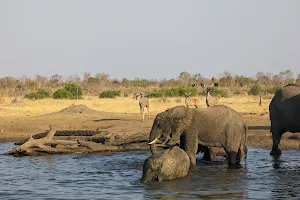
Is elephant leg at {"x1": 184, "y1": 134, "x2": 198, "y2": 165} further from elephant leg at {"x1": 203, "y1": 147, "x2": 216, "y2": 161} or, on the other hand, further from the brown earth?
the brown earth

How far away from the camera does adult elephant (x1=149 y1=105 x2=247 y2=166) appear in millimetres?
12977

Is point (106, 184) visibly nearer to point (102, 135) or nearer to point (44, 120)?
point (102, 135)

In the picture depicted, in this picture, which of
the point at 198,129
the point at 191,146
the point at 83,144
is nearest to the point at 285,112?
the point at 198,129

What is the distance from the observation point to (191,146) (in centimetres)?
1295

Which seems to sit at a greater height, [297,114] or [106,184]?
[297,114]

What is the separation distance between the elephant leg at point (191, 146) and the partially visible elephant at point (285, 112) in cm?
340

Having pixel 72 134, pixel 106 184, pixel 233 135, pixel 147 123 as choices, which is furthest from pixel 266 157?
pixel 147 123

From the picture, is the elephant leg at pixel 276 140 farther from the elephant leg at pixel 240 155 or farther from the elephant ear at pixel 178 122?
the elephant ear at pixel 178 122

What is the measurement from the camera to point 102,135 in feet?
58.9

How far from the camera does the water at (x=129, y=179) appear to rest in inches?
412

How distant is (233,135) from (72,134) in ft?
26.8

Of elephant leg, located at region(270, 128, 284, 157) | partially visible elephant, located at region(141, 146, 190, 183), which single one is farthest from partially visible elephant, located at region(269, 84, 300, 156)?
partially visible elephant, located at region(141, 146, 190, 183)

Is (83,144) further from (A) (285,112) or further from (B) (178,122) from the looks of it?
(A) (285,112)

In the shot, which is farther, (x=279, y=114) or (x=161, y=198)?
(x=279, y=114)
